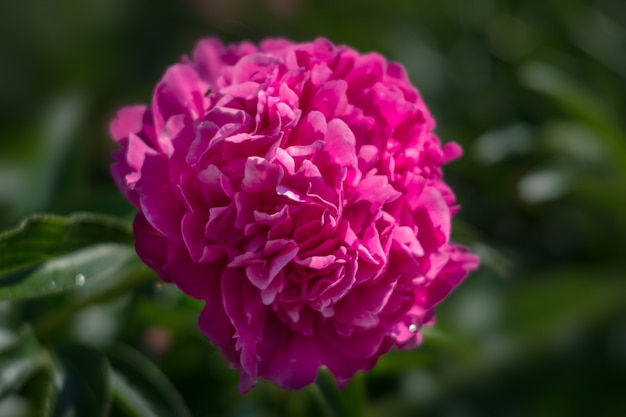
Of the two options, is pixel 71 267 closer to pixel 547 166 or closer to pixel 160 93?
pixel 160 93

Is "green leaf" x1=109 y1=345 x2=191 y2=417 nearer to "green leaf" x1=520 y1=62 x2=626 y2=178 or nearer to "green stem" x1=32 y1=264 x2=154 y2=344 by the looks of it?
"green stem" x1=32 y1=264 x2=154 y2=344

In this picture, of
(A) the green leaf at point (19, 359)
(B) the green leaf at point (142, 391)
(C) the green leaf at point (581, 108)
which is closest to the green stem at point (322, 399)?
(B) the green leaf at point (142, 391)

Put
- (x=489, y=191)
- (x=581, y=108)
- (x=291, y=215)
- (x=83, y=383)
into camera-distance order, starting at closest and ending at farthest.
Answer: (x=291, y=215), (x=83, y=383), (x=581, y=108), (x=489, y=191)

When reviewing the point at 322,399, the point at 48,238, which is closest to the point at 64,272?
the point at 48,238

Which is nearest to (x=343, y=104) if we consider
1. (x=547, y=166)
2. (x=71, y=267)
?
(x=71, y=267)

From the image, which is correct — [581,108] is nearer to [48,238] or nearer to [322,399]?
[322,399]

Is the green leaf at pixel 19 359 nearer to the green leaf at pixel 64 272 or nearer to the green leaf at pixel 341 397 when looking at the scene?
the green leaf at pixel 64 272

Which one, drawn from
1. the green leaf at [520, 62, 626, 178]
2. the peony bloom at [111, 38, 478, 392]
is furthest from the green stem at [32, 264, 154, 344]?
the green leaf at [520, 62, 626, 178]
